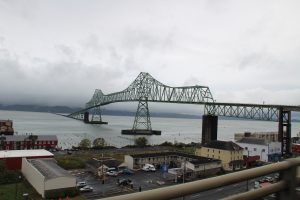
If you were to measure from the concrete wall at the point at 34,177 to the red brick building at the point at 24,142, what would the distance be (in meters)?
12.2

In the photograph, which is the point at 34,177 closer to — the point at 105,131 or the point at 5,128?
the point at 5,128

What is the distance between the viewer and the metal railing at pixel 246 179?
3.42 ft

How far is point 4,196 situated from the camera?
13508mm

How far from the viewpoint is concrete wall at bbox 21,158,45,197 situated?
1431 cm

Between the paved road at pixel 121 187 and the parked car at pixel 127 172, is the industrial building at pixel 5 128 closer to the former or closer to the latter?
the paved road at pixel 121 187

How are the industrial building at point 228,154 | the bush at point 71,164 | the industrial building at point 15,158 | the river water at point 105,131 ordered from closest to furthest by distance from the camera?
the industrial building at point 15,158, the bush at point 71,164, the industrial building at point 228,154, the river water at point 105,131

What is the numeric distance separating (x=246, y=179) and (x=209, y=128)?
36849 mm

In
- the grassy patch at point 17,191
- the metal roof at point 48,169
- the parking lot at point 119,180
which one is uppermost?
the metal roof at point 48,169

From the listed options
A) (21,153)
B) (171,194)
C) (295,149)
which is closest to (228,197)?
(171,194)

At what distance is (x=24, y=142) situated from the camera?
29734mm

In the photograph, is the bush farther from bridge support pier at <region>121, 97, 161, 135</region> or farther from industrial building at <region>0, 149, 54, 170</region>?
bridge support pier at <region>121, 97, 161, 135</region>

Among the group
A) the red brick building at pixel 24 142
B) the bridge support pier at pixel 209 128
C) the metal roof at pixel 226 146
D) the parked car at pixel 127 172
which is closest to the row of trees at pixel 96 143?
the red brick building at pixel 24 142

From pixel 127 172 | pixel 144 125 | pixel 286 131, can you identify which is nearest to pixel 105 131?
Answer: pixel 144 125

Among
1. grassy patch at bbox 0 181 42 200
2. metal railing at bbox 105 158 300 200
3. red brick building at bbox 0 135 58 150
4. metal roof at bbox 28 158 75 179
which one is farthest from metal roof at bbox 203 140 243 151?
metal railing at bbox 105 158 300 200
